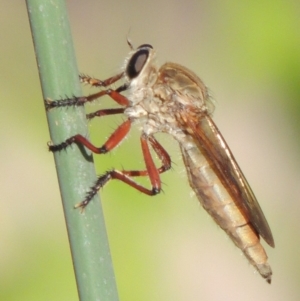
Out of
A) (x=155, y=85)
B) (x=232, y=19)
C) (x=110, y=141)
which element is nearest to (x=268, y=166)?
(x=232, y=19)

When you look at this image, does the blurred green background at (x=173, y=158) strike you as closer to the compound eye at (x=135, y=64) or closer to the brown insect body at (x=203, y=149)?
the brown insect body at (x=203, y=149)

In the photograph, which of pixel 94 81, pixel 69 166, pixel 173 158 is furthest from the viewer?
pixel 173 158

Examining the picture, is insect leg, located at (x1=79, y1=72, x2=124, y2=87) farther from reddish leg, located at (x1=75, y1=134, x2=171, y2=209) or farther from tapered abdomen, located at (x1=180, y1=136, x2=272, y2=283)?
tapered abdomen, located at (x1=180, y1=136, x2=272, y2=283)

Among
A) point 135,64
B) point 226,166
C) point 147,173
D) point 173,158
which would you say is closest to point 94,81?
point 135,64

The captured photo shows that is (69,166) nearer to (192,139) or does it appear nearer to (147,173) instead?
(147,173)

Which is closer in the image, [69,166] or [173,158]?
[69,166]

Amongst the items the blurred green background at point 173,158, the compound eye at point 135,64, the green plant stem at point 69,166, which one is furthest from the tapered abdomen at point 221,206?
the green plant stem at point 69,166

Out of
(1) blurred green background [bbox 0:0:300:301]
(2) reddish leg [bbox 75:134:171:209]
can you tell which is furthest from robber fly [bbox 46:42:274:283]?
(1) blurred green background [bbox 0:0:300:301]
